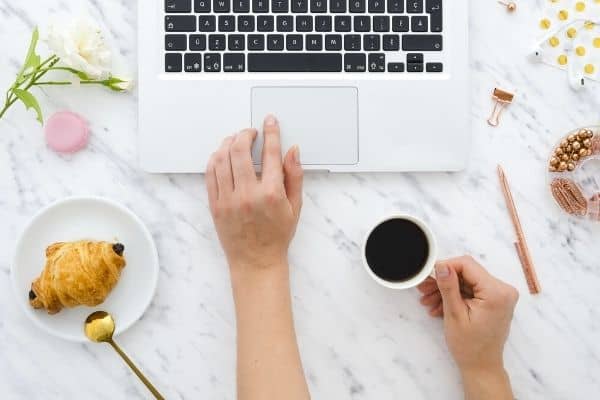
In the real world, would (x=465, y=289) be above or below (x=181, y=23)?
below

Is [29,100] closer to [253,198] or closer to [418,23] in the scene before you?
[253,198]

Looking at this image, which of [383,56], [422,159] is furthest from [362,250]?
[383,56]

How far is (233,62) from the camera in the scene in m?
0.77

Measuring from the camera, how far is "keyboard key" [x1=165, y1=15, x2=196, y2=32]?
767 mm

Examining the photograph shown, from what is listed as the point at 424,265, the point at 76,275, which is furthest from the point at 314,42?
the point at 76,275

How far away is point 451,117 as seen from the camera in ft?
2.58

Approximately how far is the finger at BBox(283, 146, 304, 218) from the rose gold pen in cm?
28

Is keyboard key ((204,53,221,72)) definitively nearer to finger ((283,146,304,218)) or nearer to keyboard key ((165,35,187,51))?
keyboard key ((165,35,187,51))

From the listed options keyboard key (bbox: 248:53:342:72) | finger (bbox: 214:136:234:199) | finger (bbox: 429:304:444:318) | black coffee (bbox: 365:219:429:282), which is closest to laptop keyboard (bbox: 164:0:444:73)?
keyboard key (bbox: 248:53:342:72)

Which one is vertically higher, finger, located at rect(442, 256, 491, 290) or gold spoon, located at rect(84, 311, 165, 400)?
finger, located at rect(442, 256, 491, 290)

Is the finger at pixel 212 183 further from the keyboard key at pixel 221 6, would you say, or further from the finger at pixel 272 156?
the keyboard key at pixel 221 6

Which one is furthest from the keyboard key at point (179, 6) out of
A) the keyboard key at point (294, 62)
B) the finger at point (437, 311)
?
the finger at point (437, 311)

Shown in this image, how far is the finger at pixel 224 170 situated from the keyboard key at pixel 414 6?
29cm

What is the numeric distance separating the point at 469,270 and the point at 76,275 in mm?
503
